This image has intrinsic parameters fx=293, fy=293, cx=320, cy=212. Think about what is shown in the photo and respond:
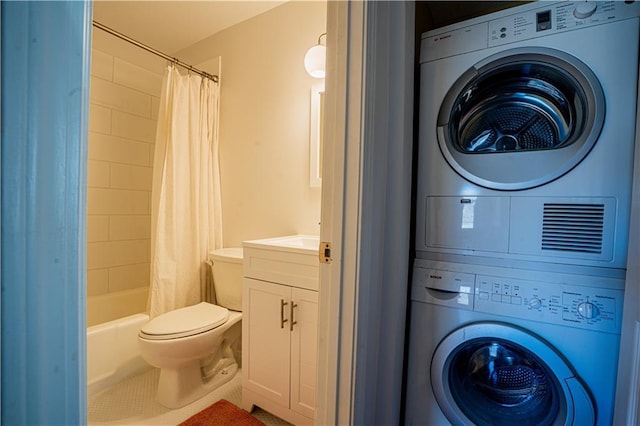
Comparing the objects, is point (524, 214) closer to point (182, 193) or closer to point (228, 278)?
point (228, 278)

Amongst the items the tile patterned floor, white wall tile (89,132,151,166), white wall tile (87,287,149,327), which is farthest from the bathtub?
white wall tile (89,132,151,166)

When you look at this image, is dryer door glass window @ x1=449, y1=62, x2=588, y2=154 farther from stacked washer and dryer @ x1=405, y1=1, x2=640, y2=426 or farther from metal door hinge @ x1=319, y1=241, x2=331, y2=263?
metal door hinge @ x1=319, y1=241, x2=331, y2=263

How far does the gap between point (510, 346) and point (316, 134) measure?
1396 mm

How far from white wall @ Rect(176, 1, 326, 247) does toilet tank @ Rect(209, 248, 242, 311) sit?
0.31 m

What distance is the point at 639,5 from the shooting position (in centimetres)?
79

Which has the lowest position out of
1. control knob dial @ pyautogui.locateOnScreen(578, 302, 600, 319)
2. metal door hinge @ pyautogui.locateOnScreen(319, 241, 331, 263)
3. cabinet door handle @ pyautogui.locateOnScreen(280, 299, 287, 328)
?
cabinet door handle @ pyautogui.locateOnScreen(280, 299, 287, 328)

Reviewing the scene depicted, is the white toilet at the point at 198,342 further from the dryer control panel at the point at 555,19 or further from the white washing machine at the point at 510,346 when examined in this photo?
the dryer control panel at the point at 555,19

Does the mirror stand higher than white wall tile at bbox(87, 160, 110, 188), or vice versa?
the mirror

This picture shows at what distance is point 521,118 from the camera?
1.03 metres

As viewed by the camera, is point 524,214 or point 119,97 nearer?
point 524,214

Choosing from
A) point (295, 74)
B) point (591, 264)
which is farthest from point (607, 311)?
point (295, 74)

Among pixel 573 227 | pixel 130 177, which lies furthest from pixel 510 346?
pixel 130 177

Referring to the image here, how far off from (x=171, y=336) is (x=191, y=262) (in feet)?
2.14

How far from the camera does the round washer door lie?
87cm
